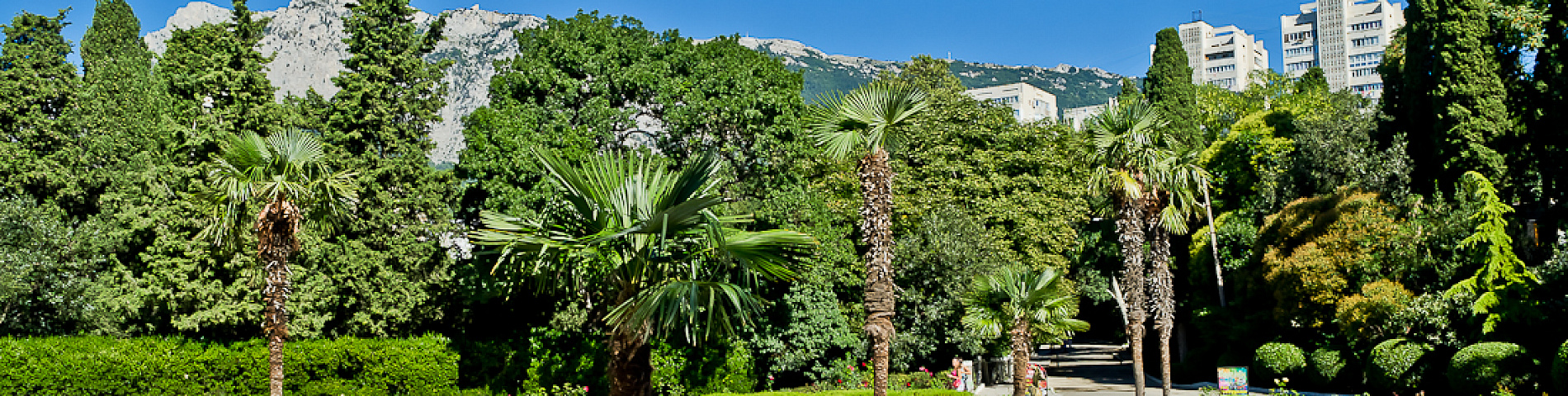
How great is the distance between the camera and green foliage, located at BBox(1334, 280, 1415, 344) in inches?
1032

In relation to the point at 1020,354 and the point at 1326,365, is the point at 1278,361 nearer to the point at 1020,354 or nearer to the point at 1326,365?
the point at 1326,365

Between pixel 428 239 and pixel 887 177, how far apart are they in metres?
14.8

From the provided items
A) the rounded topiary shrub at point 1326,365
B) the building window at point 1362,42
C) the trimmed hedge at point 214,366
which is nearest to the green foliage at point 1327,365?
the rounded topiary shrub at point 1326,365

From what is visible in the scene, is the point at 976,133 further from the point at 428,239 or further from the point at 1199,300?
the point at 428,239

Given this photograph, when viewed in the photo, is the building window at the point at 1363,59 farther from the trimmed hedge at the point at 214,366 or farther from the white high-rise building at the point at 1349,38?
the trimmed hedge at the point at 214,366

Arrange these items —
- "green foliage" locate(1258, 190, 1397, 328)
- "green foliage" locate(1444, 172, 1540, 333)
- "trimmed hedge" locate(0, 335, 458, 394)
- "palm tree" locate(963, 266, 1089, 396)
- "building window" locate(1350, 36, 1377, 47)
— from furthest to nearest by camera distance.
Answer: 1. "building window" locate(1350, 36, 1377, 47)
2. "green foliage" locate(1258, 190, 1397, 328)
3. "trimmed hedge" locate(0, 335, 458, 394)
4. "green foliage" locate(1444, 172, 1540, 333)
5. "palm tree" locate(963, 266, 1089, 396)

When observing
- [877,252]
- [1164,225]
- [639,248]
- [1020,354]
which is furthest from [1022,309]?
[639,248]

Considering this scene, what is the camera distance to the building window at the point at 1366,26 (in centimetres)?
13362

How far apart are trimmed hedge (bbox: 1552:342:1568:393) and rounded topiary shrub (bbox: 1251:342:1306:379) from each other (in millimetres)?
9127

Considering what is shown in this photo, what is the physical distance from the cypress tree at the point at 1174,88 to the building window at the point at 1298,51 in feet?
366

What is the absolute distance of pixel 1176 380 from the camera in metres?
38.2

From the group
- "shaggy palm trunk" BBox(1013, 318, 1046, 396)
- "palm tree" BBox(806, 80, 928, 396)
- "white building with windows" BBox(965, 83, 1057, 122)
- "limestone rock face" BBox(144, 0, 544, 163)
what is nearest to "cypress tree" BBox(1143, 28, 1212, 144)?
"shaggy palm trunk" BBox(1013, 318, 1046, 396)

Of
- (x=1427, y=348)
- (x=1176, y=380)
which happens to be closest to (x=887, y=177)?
(x=1427, y=348)

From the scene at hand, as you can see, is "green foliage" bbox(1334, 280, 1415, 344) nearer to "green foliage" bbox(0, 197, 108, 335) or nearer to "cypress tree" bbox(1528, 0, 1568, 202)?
"cypress tree" bbox(1528, 0, 1568, 202)
